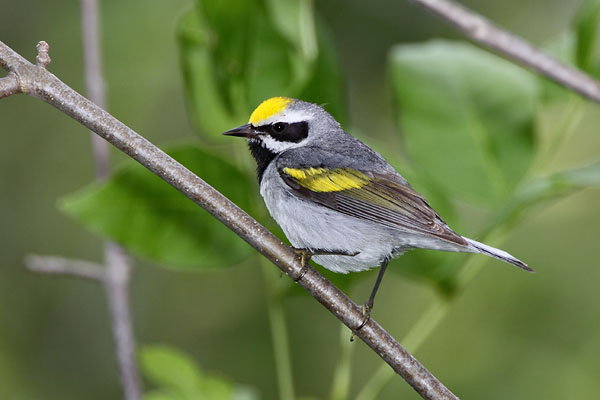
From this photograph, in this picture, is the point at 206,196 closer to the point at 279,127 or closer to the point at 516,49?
the point at 279,127

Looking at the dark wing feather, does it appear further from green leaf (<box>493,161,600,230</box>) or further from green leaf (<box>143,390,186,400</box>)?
green leaf (<box>143,390,186,400</box>)

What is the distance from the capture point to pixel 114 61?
18.6 ft

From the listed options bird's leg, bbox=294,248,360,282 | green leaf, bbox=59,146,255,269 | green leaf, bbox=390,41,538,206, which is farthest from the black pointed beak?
green leaf, bbox=390,41,538,206

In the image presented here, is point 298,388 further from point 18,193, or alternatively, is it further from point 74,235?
point 18,193

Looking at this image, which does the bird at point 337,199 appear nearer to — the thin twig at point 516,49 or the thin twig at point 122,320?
the thin twig at point 516,49

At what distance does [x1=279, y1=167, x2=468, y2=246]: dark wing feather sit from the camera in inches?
99.2

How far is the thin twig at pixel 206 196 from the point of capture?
191 cm

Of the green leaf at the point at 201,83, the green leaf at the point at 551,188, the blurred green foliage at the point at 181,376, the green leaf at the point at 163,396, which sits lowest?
the green leaf at the point at 163,396

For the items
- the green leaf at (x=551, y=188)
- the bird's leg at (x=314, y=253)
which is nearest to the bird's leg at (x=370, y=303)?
the bird's leg at (x=314, y=253)

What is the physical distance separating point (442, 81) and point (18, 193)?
4.00m

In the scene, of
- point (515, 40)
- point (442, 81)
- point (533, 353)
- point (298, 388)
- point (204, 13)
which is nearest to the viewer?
point (204, 13)

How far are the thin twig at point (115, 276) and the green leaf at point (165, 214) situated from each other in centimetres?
42

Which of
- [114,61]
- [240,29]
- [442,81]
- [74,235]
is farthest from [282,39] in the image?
[74,235]

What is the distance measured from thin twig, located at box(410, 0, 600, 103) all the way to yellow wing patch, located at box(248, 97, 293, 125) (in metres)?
0.64
